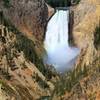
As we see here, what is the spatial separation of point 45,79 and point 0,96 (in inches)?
969

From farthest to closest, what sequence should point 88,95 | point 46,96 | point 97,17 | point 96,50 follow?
point 97,17 < point 46,96 < point 96,50 < point 88,95

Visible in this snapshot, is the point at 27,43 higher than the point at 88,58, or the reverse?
the point at 88,58

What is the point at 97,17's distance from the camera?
195375 millimetres

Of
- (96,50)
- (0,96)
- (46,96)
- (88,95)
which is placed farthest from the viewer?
(46,96)

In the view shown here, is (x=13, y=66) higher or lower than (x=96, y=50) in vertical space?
lower

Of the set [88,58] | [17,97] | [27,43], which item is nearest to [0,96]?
[17,97]

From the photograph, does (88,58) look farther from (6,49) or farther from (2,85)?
(6,49)

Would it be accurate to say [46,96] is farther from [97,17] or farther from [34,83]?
[97,17]

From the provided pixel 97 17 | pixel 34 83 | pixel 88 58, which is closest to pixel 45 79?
pixel 34 83

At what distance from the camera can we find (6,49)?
191m

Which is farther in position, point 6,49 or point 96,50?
point 6,49

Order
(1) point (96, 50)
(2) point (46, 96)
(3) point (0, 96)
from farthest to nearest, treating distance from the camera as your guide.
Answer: (2) point (46, 96) → (3) point (0, 96) → (1) point (96, 50)

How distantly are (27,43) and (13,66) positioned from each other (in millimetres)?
11624

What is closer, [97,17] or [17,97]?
[17,97]
